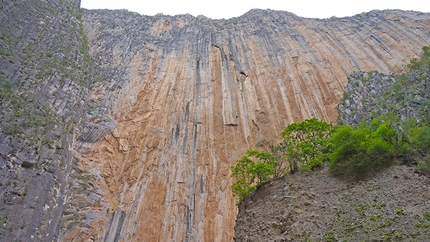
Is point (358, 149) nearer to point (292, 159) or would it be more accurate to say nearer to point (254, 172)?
point (292, 159)

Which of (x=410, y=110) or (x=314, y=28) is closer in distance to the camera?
(x=410, y=110)

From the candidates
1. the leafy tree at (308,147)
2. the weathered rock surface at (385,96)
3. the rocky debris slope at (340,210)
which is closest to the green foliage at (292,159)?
the leafy tree at (308,147)

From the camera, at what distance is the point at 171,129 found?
90.6ft

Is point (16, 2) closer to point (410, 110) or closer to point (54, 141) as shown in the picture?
point (54, 141)

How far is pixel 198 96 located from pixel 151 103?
425 centimetres

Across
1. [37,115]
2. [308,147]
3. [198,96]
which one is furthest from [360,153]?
[198,96]

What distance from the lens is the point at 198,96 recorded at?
30.5 meters

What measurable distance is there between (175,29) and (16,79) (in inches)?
839

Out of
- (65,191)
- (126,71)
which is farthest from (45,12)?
(65,191)

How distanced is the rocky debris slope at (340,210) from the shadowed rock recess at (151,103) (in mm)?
9822

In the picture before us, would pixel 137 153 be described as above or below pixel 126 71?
below

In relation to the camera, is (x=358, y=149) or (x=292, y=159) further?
(x=292, y=159)

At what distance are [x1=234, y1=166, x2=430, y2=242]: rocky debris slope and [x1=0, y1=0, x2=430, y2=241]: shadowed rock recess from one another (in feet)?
32.2

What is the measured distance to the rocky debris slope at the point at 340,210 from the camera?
9.20 meters
